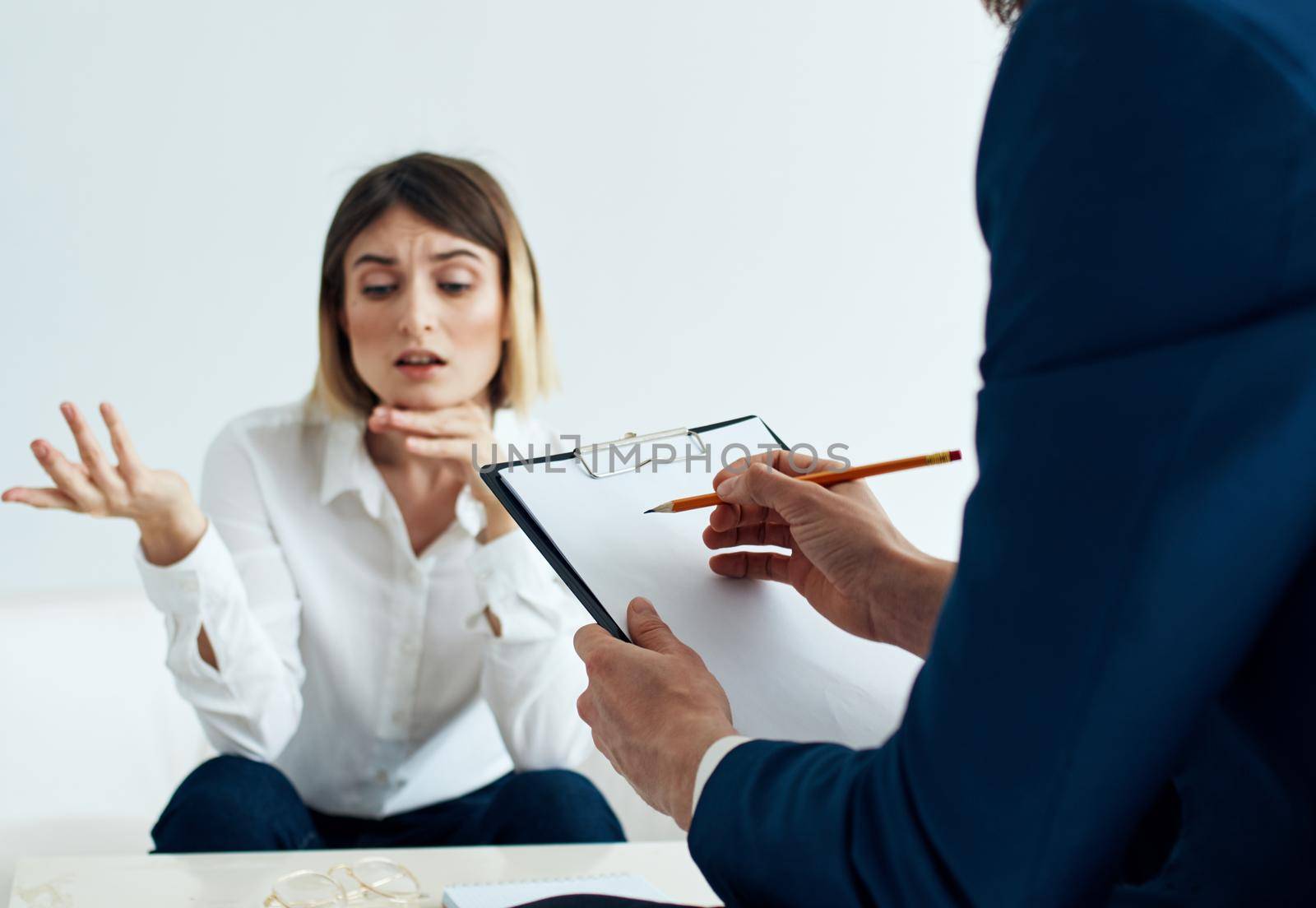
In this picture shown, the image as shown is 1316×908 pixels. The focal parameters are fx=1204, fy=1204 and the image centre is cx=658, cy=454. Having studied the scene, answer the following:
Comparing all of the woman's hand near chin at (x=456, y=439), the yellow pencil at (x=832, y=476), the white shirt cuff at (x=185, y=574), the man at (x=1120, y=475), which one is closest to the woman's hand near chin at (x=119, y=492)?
the white shirt cuff at (x=185, y=574)

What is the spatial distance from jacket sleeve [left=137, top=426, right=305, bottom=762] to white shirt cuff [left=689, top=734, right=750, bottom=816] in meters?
0.98

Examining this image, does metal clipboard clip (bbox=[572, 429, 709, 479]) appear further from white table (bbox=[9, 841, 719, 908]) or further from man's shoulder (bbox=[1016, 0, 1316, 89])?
man's shoulder (bbox=[1016, 0, 1316, 89])

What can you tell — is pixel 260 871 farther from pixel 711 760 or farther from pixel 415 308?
pixel 415 308

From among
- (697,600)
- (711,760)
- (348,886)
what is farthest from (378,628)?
(711,760)

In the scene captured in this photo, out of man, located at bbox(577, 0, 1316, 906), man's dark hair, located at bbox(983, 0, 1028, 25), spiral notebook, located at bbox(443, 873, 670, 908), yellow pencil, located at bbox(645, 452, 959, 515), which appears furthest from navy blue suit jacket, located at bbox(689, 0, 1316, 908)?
spiral notebook, located at bbox(443, 873, 670, 908)

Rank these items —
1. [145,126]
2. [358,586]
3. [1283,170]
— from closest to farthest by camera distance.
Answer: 1. [1283,170]
2. [358,586]
3. [145,126]

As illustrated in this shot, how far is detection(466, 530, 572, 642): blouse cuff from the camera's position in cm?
151

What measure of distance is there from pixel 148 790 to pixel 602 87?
57.4 inches

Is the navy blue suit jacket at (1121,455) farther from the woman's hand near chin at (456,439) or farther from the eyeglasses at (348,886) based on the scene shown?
the woman's hand near chin at (456,439)

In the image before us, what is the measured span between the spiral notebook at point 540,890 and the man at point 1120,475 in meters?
0.49

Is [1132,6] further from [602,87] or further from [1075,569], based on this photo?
[602,87]

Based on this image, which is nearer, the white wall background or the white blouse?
the white blouse

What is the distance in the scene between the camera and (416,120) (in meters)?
2.19

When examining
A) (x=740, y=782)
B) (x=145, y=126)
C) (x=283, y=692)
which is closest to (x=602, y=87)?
(x=145, y=126)
